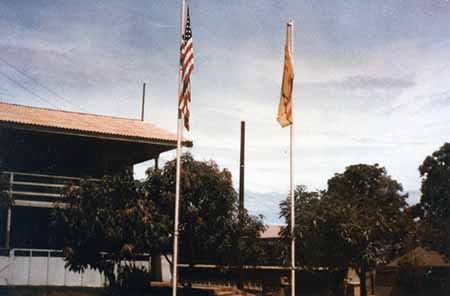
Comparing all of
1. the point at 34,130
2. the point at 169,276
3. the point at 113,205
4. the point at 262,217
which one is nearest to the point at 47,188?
the point at 34,130

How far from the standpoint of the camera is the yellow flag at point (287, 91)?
2114 cm

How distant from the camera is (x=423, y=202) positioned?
54.3 metres

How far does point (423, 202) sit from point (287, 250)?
109ft

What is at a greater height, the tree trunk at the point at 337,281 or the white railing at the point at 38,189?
the white railing at the point at 38,189

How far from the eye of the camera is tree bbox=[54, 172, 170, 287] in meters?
23.0

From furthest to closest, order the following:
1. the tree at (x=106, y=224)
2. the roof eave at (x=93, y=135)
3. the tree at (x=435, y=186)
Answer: the tree at (x=435, y=186) < the roof eave at (x=93, y=135) < the tree at (x=106, y=224)

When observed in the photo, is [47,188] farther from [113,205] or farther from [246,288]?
[246,288]

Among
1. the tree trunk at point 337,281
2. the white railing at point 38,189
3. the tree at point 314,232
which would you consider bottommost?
the tree trunk at point 337,281

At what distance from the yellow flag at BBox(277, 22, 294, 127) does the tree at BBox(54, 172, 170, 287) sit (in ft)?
20.9

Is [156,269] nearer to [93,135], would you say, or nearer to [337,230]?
[93,135]

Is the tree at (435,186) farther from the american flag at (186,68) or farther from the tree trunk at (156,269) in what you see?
the american flag at (186,68)

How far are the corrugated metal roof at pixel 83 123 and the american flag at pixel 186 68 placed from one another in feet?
35.2

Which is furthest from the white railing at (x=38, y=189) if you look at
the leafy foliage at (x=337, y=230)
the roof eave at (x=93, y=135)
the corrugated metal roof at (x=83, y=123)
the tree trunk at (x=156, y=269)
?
the leafy foliage at (x=337, y=230)

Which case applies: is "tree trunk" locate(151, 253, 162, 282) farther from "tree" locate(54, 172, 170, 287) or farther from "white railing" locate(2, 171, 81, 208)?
"tree" locate(54, 172, 170, 287)
